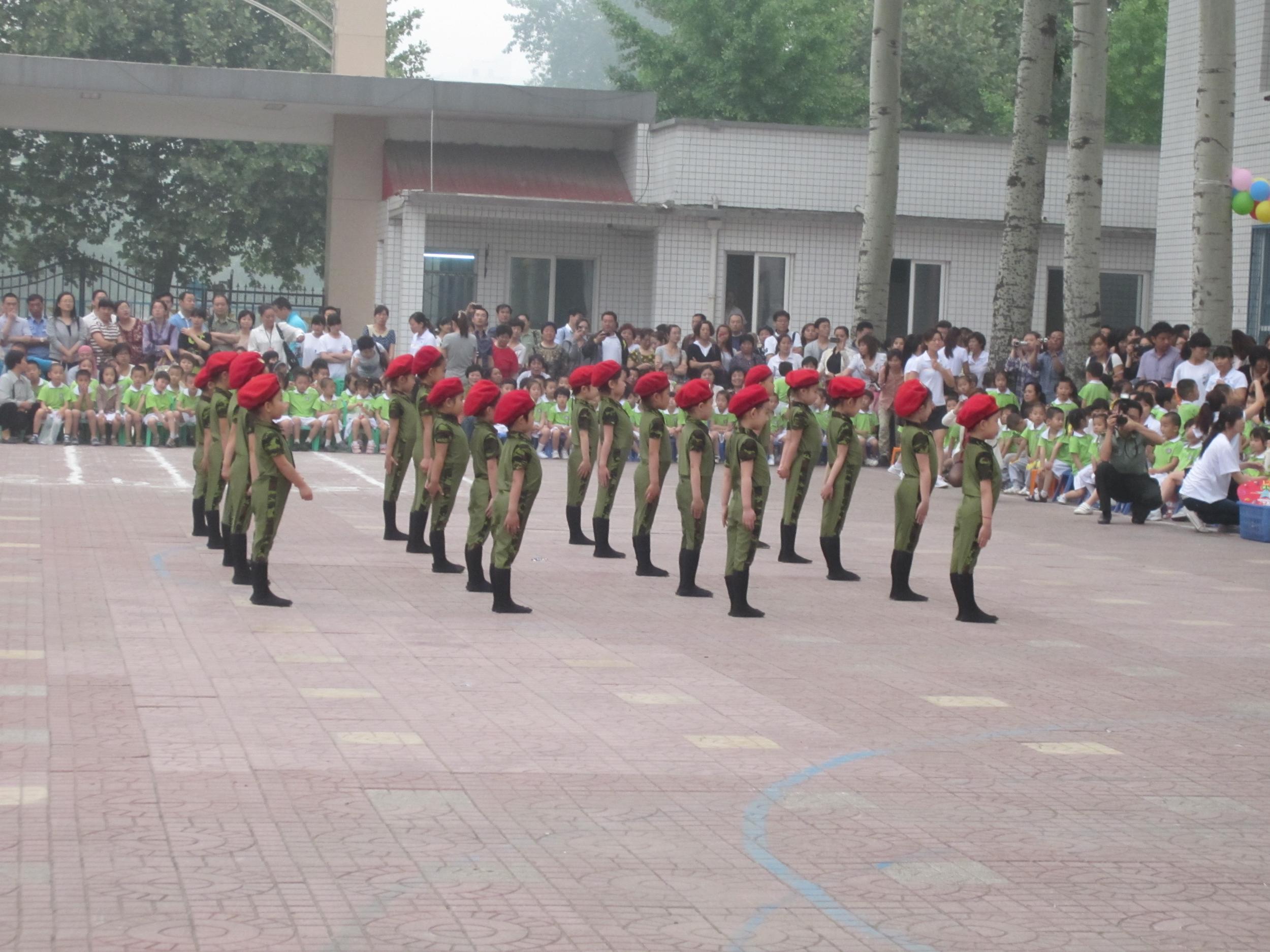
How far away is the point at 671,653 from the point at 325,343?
1615cm

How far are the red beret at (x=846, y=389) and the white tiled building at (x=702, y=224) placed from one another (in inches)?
612

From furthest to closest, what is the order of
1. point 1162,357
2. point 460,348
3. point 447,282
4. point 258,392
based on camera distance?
point 447,282, point 460,348, point 1162,357, point 258,392

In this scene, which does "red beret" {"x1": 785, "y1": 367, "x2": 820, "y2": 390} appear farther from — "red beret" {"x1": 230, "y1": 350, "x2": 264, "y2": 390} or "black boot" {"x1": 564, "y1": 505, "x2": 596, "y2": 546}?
"red beret" {"x1": 230, "y1": 350, "x2": 264, "y2": 390}

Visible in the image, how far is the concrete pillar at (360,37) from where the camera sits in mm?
32906

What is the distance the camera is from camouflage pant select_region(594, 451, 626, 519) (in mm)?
14797

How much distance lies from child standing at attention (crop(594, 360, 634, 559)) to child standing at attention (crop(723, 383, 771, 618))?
2.73 meters

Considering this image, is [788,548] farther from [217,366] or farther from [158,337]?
[158,337]

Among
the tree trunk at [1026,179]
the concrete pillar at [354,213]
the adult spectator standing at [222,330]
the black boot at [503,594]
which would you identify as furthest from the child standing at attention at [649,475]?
the concrete pillar at [354,213]

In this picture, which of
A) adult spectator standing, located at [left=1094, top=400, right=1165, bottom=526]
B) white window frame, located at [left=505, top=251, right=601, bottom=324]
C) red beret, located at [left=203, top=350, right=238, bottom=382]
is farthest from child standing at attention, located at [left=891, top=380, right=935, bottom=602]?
white window frame, located at [left=505, top=251, right=601, bottom=324]

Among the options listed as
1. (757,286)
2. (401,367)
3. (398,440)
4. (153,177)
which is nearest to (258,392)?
(401,367)

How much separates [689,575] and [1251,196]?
512 inches

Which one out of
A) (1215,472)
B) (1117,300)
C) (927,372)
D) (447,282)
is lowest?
(1215,472)

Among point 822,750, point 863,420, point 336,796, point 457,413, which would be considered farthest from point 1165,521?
point 336,796

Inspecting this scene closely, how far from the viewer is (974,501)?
39.0ft
